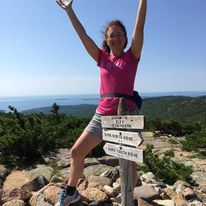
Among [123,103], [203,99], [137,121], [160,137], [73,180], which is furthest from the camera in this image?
[203,99]

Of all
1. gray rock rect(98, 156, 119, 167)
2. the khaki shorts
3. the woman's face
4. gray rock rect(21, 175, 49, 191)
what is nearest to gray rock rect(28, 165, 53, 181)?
gray rock rect(98, 156, 119, 167)

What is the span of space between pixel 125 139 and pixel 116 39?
4.01 feet

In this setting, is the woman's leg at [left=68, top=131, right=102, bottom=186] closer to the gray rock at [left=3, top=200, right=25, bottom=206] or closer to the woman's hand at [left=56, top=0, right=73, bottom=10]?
the gray rock at [left=3, top=200, right=25, bottom=206]

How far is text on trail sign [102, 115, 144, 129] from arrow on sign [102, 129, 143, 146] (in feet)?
0.22

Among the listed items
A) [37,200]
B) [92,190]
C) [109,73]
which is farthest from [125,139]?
[37,200]

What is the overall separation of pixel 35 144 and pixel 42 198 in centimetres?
404

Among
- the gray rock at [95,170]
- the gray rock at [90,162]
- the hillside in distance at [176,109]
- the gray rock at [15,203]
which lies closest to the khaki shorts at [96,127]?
the gray rock at [15,203]

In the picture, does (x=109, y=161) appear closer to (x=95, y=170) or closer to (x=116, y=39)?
(x=95, y=170)

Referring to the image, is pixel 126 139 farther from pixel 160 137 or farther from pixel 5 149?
pixel 160 137

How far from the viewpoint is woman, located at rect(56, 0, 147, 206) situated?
435 cm

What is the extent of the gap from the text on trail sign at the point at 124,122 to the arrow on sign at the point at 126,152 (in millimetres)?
224

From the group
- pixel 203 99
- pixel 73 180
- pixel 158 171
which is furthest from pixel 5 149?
pixel 203 99

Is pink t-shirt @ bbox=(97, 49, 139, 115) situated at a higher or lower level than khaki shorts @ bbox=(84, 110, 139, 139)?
higher

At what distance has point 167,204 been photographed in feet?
17.7
